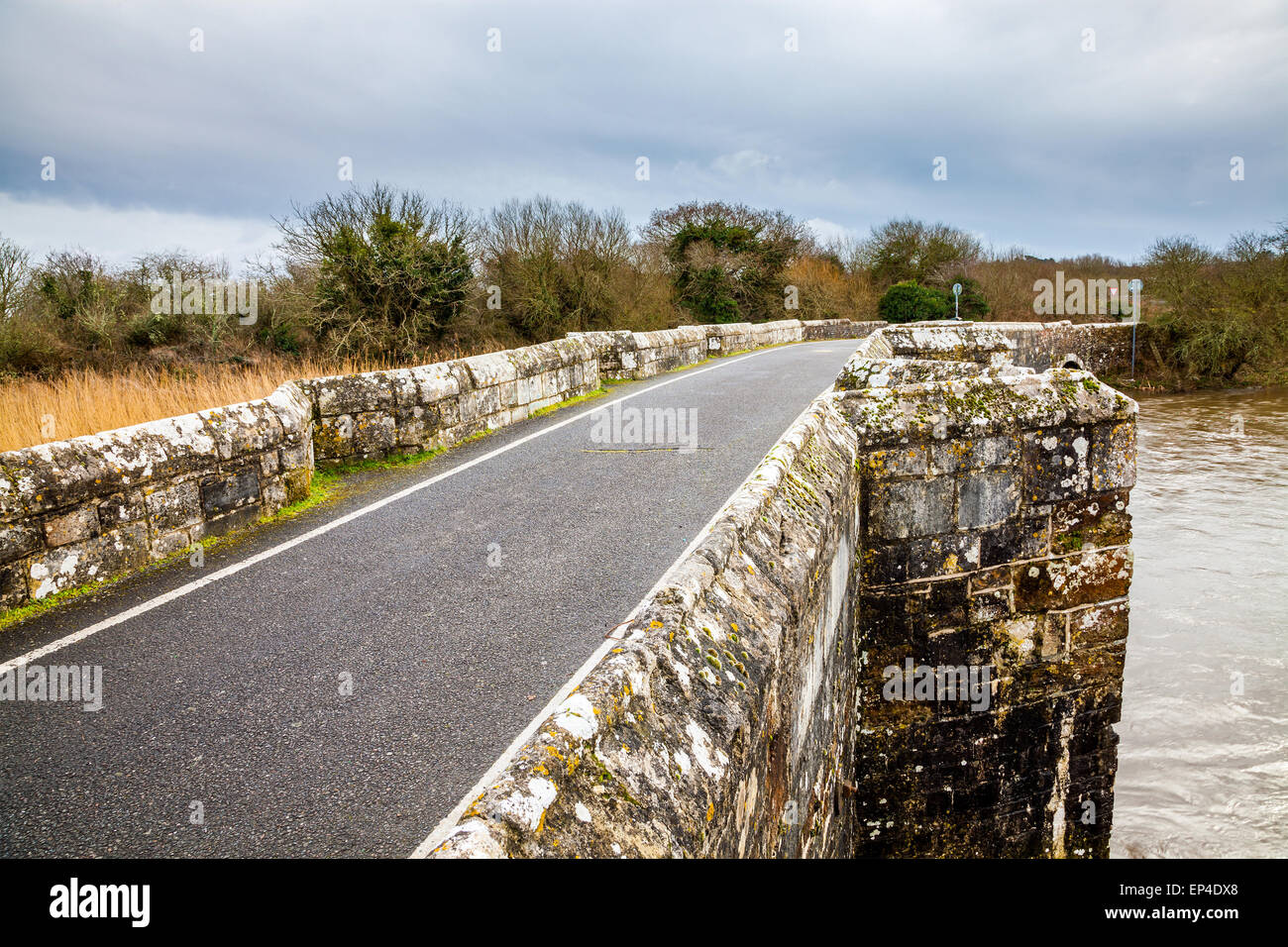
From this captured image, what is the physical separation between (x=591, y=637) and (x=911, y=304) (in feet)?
162

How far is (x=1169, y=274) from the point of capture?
34.4 meters

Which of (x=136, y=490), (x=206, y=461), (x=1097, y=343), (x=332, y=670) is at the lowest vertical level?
(x=332, y=670)

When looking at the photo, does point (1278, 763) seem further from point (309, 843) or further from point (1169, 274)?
A: point (1169, 274)

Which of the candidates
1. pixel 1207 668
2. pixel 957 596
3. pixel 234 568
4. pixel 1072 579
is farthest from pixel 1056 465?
pixel 1207 668

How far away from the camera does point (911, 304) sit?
1934 inches

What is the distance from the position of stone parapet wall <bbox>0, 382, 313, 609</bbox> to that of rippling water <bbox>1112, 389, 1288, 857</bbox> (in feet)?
32.3

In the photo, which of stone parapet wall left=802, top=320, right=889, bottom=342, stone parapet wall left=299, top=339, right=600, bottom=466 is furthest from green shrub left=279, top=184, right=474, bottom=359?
stone parapet wall left=802, top=320, right=889, bottom=342

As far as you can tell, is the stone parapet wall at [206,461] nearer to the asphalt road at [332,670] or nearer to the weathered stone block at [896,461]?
the asphalt road at [332,670]

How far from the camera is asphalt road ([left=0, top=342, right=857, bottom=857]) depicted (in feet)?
9.71

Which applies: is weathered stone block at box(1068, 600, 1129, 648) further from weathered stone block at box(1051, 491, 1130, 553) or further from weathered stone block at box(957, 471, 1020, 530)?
weathered stone block at box(957, 471, 1020, 530)

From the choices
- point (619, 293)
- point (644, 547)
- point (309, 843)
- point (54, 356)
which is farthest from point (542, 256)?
point (309, 843)

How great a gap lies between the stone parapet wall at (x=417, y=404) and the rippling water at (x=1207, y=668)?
9389 millimetres

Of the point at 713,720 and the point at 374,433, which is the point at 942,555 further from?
the point at 374,433

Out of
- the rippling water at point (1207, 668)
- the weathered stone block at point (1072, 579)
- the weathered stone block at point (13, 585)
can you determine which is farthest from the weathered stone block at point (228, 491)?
the rippling water at point (1207, 668)
